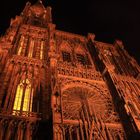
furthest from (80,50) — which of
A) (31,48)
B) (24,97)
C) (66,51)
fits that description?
(24,97)

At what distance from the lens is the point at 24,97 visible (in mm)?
12750

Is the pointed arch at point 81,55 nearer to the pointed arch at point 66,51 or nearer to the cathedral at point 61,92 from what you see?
the cathedral at point 61,92

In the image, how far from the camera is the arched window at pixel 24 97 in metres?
12.0

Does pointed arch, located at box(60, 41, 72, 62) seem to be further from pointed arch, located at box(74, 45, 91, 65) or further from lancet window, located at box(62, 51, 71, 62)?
pointed arch, located at box(74, 45, 91, 65)

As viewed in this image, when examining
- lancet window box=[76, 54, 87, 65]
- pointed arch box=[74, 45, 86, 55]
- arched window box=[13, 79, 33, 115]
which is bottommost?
arched window box=[13, 79, 33, 115]

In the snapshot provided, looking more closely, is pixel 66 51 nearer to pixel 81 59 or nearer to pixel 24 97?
pixel 81 59

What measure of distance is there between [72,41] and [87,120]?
11933 millimetres

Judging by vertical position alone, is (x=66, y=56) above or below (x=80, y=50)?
below

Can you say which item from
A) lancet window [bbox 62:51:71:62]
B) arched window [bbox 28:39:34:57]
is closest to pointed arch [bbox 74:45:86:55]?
lancet window [bbox 62:51:71:62]

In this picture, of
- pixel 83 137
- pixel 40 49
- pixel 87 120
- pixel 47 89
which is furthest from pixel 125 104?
pixel 40 49

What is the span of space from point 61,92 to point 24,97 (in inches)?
89.4

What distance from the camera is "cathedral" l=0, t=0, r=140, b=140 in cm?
1072

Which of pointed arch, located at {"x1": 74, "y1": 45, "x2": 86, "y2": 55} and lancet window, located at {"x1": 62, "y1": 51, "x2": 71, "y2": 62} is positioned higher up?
pointed arch, located at {"x1": 74, "y1": 45, "x2": 86, "y2": 55}

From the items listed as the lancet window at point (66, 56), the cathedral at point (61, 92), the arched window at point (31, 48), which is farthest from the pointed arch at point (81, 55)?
the arched window at point (31, 48)
